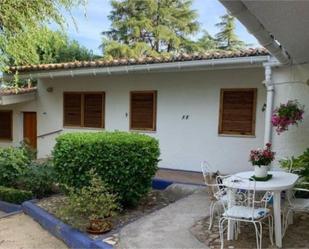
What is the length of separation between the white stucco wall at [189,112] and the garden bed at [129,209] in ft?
7.12

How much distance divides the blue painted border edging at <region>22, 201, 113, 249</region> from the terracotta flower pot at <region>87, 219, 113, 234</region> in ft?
0.47

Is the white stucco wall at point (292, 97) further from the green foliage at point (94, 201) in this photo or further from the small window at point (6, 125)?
the small window at point (6, 125)

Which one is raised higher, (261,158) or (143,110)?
(143,110)

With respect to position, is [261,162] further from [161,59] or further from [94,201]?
[161,59]

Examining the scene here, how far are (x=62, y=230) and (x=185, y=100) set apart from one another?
17.9 ft

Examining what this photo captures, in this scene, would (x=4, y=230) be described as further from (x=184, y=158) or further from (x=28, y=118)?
(x=28, y=118)

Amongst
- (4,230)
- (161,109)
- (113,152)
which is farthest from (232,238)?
(161,109)

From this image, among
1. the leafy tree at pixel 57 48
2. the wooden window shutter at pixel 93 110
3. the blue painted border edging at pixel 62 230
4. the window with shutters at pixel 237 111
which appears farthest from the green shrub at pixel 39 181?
the window with shutters at pixel 237 111

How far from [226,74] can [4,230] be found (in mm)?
6230

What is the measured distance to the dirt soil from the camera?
14.5 feet

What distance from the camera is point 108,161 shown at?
604 cm

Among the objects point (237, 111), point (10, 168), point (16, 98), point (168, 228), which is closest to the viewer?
point (168, 228)

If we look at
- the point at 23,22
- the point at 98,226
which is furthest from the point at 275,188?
the point at 23,22

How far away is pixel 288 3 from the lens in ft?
11.4
